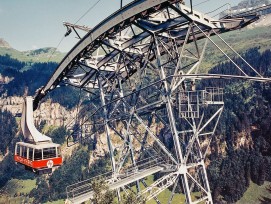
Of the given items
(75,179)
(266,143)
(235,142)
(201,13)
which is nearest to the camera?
(201,13)

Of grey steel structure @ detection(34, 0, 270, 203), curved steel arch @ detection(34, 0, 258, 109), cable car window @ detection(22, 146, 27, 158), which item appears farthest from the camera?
cable car window @ detection(22, 146, 27, 158)

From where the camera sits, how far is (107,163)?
185750 mm

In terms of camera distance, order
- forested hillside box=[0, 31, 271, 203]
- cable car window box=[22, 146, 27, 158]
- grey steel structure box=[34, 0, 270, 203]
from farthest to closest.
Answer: forested hillside box=[0, 31, 271, 203] → cable car window box=[22, 146, 27, 158] → grey steel structure box=[34, 0, 270, 203]

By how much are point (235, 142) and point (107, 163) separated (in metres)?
84.0

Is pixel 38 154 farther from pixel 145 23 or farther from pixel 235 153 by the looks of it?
pixel 235 153

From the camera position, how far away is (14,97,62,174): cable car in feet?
102

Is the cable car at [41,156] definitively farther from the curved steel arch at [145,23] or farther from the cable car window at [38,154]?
the curved steel arch at [145,23]

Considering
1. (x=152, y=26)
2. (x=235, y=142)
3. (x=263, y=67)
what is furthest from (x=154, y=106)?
(x=263, y=67)

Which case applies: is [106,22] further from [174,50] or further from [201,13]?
[201,13]

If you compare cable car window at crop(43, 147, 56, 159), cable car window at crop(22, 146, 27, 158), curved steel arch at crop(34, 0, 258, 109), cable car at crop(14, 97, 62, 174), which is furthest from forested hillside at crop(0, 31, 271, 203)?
curved steel arch at crop(34, 0, 258, 109)

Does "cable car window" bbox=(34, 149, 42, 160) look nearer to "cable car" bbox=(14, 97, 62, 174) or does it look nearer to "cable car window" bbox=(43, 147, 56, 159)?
"cable car" bbox=(14, 97, 62, 174)

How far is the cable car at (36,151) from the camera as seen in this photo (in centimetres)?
3122

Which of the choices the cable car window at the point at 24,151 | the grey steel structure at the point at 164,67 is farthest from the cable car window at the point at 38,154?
the grey steel structure at the point at 164,67

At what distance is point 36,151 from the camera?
31250 mm
